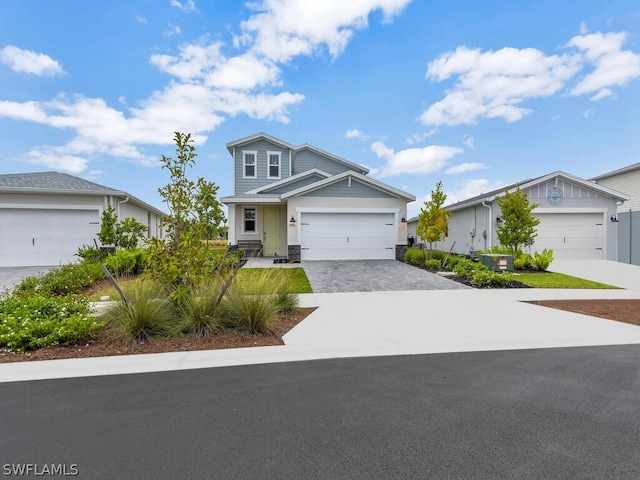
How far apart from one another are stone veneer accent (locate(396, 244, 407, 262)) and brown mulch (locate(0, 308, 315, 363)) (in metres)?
11.2

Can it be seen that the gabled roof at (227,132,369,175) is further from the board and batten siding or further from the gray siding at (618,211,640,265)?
the gray siding at (618,211,640,265)

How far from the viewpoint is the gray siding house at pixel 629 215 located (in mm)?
15031

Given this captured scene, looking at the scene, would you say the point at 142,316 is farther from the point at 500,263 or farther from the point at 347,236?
the point at 500,263

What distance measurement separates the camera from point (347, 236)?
50.4ft

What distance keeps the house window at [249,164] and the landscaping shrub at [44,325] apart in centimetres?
1470

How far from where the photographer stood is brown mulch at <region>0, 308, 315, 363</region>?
421 centimetres

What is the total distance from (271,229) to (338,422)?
15.2 metres

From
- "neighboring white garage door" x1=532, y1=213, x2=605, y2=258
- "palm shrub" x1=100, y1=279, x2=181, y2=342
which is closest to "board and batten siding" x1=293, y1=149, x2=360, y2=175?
"neighboring white garage door" x1=532, y1=213, x2=605, y2=258

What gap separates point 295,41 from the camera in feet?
44.4

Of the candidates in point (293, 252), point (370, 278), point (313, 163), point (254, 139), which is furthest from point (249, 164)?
point (370, 278)

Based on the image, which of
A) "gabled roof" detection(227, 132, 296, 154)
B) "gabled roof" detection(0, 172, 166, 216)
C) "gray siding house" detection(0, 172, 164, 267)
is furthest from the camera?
"gabled roof" detection(227, 132, 296, 154)

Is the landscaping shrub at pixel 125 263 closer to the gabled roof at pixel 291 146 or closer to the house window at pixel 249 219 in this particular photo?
the house window at pixel 249 219

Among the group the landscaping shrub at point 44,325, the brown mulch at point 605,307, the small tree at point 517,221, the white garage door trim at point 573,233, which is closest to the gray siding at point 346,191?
the small tree at point 517,221

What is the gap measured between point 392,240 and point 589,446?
13.5 metres
